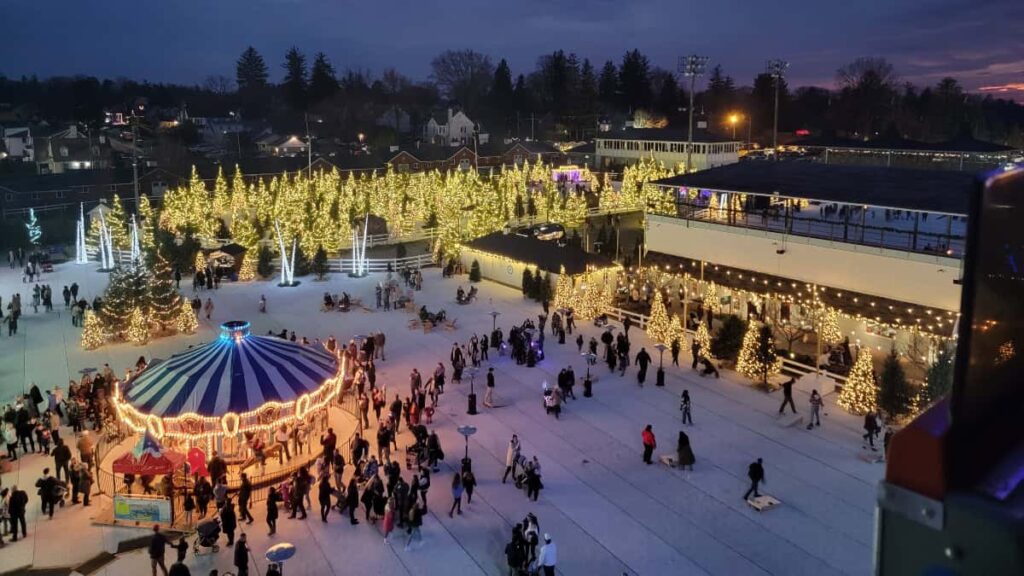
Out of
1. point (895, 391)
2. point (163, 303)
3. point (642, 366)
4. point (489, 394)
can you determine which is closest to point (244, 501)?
point (489, 394)

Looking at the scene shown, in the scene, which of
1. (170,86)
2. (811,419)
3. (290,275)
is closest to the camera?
(811,419)

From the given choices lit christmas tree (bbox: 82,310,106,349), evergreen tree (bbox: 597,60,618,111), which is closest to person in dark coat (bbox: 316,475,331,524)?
lit christmas tree (bbox: 82,310,106,349)

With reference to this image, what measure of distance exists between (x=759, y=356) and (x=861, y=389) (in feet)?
9.87

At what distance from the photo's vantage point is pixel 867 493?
15.2 m

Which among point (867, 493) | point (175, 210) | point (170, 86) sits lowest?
point (867, 493)

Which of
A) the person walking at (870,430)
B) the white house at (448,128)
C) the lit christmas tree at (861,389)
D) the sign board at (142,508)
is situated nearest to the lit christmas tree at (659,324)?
the lit christmas tree at (861,389)

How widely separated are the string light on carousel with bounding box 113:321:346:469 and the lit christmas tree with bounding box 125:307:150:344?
941 cm

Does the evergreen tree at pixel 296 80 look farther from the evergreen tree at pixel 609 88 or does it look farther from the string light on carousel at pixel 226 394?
the string light on carousel at pixel 226 394

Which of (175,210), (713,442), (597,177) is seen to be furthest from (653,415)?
(597,177)

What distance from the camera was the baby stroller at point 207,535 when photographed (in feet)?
43.0

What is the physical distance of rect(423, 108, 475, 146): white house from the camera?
9656cm

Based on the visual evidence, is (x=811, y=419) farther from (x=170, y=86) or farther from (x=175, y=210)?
(x=170, y=86)

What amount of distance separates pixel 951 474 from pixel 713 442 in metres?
16.3

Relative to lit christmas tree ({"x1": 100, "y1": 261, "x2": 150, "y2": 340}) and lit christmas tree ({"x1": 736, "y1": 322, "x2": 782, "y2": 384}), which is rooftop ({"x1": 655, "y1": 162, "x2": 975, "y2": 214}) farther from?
lit christmas tree ({"x1": 100, "y1": 261, "x2": 150, "y2": 340})
